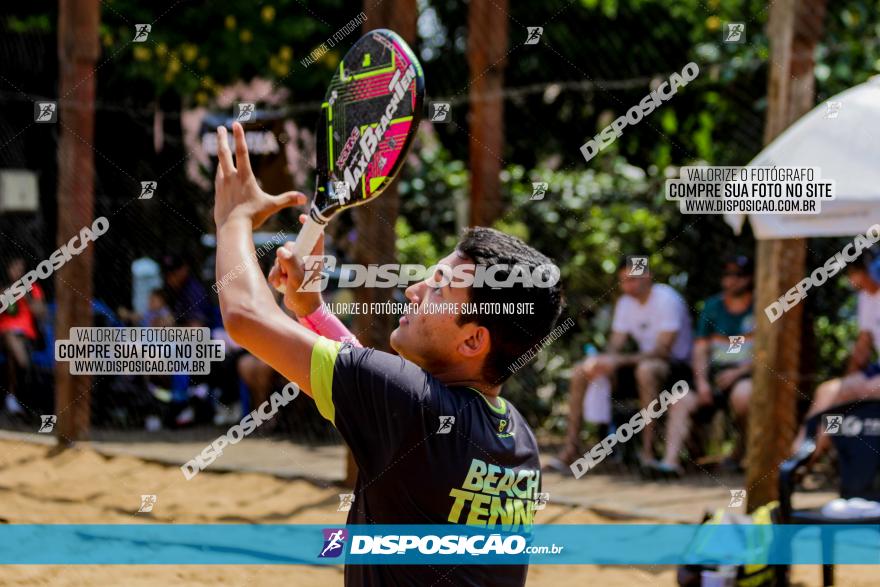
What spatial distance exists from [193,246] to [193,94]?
2.40 meters

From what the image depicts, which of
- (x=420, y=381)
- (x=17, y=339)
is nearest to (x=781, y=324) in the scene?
(x=420, y=381)

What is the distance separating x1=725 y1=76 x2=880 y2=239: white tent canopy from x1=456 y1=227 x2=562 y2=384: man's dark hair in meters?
3.31

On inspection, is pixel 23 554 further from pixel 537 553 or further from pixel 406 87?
pixel 406 87

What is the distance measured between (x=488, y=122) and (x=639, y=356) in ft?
6.02

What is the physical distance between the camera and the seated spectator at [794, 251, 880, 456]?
5715mm

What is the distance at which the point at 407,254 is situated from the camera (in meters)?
8.88

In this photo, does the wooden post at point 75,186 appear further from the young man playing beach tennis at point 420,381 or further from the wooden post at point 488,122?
the young man playing beach tennis at point 420,381

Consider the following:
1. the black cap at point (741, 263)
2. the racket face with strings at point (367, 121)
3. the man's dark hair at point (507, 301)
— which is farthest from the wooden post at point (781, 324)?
the man's dark hair at point (507, 301)

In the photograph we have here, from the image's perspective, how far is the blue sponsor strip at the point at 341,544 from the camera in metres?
4.37

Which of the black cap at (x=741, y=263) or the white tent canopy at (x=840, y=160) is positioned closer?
the white tent canopy at (x=840, y=160)

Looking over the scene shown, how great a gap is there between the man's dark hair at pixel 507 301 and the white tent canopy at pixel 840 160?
3314 mm

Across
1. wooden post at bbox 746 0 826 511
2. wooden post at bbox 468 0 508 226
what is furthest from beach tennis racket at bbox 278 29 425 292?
wooden post at bbox 468 0 508 226

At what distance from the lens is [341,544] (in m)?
4.44

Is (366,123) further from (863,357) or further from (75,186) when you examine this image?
(75,186)
